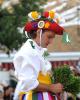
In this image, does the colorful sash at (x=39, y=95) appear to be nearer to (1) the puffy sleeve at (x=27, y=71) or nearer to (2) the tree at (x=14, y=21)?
(1) the puffy sleeve at (x=27, y=71)

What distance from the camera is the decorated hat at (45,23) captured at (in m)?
5.13

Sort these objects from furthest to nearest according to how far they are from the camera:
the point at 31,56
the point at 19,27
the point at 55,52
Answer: the point at 55,52 → the point at 19,27 → the point at 31,56

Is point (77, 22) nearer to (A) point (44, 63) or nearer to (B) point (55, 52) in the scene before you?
(B) point (55, 52)

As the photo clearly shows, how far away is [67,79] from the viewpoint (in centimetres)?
520

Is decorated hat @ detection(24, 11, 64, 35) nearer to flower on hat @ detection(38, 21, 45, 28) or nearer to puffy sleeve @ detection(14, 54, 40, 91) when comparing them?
flower on hat @ detection(38, 21, 45, 28)

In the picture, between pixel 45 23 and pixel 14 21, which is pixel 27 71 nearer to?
pixel 45 23

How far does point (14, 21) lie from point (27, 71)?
8.76 meters

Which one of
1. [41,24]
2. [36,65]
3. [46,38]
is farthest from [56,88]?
[41,24]

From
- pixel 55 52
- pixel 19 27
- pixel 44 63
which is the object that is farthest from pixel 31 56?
pixel 55 52

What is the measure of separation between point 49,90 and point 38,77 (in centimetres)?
15

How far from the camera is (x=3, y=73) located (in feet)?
44.8

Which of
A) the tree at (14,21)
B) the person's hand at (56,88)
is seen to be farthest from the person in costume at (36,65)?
the tree at (14,21)

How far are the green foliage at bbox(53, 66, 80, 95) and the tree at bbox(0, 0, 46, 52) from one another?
8149 millimetres

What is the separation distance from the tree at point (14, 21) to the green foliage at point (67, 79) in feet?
26.7
